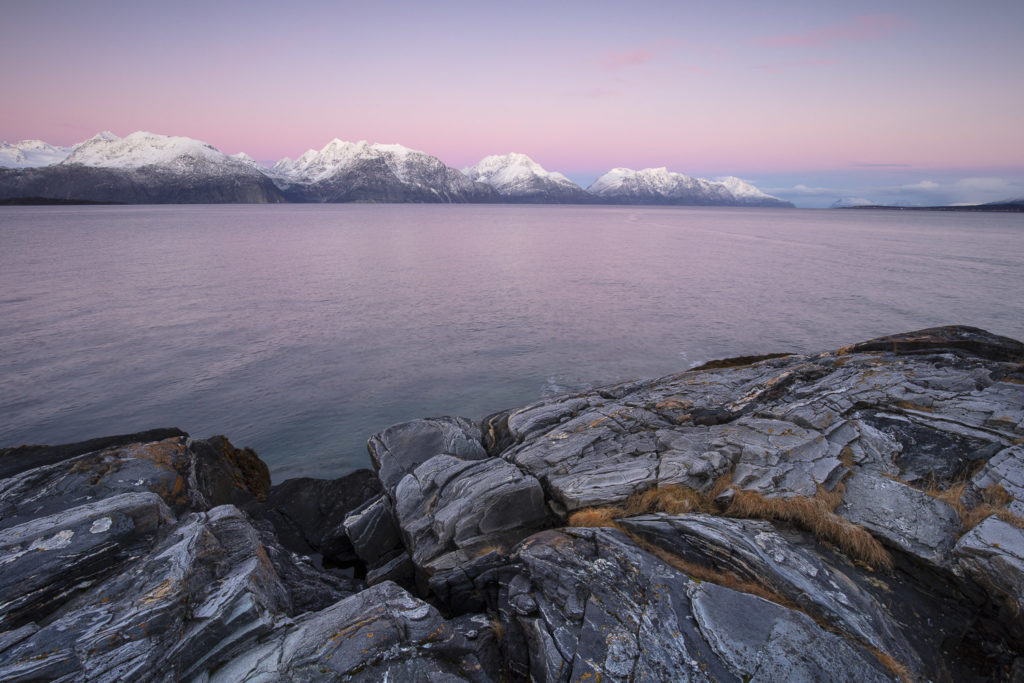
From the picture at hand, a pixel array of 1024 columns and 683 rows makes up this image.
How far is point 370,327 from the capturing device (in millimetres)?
33625

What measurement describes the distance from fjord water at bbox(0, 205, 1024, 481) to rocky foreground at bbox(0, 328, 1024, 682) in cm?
664

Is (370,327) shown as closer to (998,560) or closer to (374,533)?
(374,533)

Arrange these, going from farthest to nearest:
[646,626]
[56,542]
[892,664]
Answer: [56,542]
[646,626]
[892,664]

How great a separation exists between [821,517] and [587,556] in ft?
15.7

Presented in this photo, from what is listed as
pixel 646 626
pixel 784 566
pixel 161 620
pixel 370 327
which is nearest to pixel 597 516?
pixel 646 626

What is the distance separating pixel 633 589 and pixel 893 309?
4307 centimetres

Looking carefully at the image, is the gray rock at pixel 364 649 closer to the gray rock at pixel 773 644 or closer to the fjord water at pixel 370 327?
the gray rock at pixel 773 644

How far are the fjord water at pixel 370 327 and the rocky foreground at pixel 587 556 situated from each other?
6644 mm

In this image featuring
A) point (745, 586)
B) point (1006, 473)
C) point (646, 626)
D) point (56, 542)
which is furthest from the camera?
point (1006, 473)

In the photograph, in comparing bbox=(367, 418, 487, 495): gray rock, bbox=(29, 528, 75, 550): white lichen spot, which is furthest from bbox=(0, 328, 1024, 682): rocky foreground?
bbox=(367, 418, 487, 495): gray rock

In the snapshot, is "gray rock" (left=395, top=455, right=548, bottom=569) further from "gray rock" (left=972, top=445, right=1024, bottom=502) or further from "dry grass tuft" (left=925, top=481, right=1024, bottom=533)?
"gray rock" (left=972, top=445, right=1024, bottom=502)

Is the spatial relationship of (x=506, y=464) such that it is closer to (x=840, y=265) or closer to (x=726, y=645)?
(x=726, y=645)

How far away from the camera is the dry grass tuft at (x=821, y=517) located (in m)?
8.51

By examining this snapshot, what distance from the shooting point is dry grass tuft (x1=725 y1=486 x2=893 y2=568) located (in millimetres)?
8508
